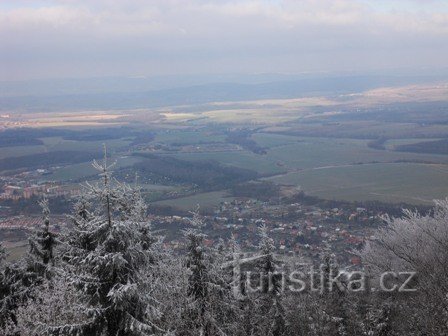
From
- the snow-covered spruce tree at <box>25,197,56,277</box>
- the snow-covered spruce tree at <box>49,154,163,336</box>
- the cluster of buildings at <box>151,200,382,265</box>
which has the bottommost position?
the cluster of buildings at <box>151,200,382,265</box>

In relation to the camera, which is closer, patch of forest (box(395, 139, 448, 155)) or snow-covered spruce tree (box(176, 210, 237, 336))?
snow-covered spruce tree (box(176, 210, 237, 336))

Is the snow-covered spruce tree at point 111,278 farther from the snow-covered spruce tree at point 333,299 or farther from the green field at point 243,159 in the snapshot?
the green field at point 243,159

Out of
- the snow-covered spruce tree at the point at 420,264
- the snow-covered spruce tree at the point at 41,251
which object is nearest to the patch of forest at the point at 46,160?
the snow-covered spruce tree at the point at 41,251

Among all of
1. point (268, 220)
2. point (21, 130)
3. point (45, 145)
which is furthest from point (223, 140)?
point (268, 220)

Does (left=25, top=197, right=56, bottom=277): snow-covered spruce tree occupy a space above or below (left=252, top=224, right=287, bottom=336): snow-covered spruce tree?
above

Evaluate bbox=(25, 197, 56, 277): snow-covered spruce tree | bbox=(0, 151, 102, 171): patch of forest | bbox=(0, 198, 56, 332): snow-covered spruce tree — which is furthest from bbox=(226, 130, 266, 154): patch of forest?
bbox=(0, 198, 56, 332): snow-covered spruce tree

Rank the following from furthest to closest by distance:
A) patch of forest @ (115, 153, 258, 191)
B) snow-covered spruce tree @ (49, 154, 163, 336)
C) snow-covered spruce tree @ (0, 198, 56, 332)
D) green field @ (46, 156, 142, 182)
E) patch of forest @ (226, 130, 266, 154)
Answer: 1. patch of forest @ (226, 130, 266, 154)
2. green field @ (46, 156, 142, 182)
3. patch of forest @ (115, 153, 258, 191)
4. snow-covered spruce tree @ (0, 198, 56, 332)
5. snow-covered spruce tree @ (49, 154, 163, 336)

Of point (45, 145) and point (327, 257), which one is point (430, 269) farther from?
point (45, 145)

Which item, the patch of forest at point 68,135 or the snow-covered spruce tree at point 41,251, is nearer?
the snow-covered spruce tree at point 41,251

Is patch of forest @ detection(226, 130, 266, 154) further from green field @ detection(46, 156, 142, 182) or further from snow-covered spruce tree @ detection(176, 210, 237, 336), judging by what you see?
snow-covered spruce tree @ detection(176, 210, 237, 336)
